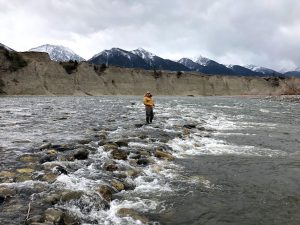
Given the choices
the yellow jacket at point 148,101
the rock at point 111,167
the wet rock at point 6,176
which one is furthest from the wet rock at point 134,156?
the yellow jacket at point 148,101

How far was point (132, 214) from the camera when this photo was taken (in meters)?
8.91

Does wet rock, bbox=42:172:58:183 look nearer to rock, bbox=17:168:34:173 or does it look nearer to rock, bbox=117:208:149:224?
rock, bbox=17:168:34:173

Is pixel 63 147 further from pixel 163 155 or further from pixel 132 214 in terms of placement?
pixel 132 214

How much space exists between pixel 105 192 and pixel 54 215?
6.49 ft

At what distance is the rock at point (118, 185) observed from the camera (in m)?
10.9

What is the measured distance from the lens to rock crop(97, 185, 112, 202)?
9.87 m

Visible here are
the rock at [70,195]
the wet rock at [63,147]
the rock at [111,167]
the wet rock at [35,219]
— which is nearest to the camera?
the wet rock at [35,219]

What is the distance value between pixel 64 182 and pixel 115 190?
4.89 ft

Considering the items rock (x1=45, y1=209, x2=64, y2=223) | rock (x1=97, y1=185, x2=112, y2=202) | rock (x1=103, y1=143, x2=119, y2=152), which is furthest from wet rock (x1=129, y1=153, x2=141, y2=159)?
rock (x1=45, y1=209, x2=64, y2=223)

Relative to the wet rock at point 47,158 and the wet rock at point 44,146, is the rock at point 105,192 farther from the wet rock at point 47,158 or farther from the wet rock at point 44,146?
the wet rock at point 44,146

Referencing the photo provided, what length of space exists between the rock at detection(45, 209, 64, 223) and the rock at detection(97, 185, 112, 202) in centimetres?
153

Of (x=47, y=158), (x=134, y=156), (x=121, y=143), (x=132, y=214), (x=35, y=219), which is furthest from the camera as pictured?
(x=121, y=143)

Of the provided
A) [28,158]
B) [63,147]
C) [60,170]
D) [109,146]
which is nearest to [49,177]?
[60,170]

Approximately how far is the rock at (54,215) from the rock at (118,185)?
2.48 m
